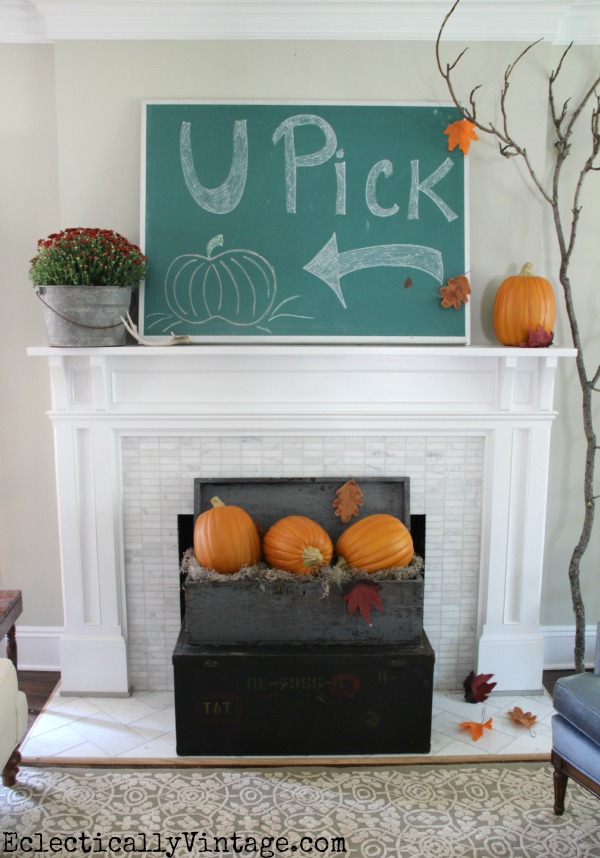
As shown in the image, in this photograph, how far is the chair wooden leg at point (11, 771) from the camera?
2.11 m

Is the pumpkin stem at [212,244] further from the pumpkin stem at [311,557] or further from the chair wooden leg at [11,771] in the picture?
the chair wooden leg at [11,771]

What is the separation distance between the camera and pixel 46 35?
96.4 inches

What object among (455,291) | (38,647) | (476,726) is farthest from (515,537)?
(38,647)

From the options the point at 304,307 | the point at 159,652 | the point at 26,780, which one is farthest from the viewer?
the point at 159,652

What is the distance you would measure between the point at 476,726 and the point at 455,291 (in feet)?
4.98

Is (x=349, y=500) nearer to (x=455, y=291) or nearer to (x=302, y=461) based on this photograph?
(x=302, y=461)

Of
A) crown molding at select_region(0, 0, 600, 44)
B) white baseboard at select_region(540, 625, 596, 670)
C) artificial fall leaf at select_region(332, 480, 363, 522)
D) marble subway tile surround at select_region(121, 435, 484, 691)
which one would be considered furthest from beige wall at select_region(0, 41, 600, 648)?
white baseboard at select_region(540, 625, 596, 670)

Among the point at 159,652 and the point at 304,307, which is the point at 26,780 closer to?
the point at 159,652

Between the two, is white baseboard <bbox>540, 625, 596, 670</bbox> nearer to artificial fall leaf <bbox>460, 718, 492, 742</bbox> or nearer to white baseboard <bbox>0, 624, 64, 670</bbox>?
artificial fall leaf <bbox>460, 718, 492, 742</bbox>

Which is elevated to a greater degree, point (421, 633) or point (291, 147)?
point (291, 147)

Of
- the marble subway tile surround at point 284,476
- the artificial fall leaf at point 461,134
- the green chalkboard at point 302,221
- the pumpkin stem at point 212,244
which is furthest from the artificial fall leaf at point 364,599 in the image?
the artificial fall leaf at point 461,134

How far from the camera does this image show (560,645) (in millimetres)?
2881

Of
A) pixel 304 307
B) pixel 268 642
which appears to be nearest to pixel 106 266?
pixel 304 307

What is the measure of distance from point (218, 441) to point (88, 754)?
1.13 meters
